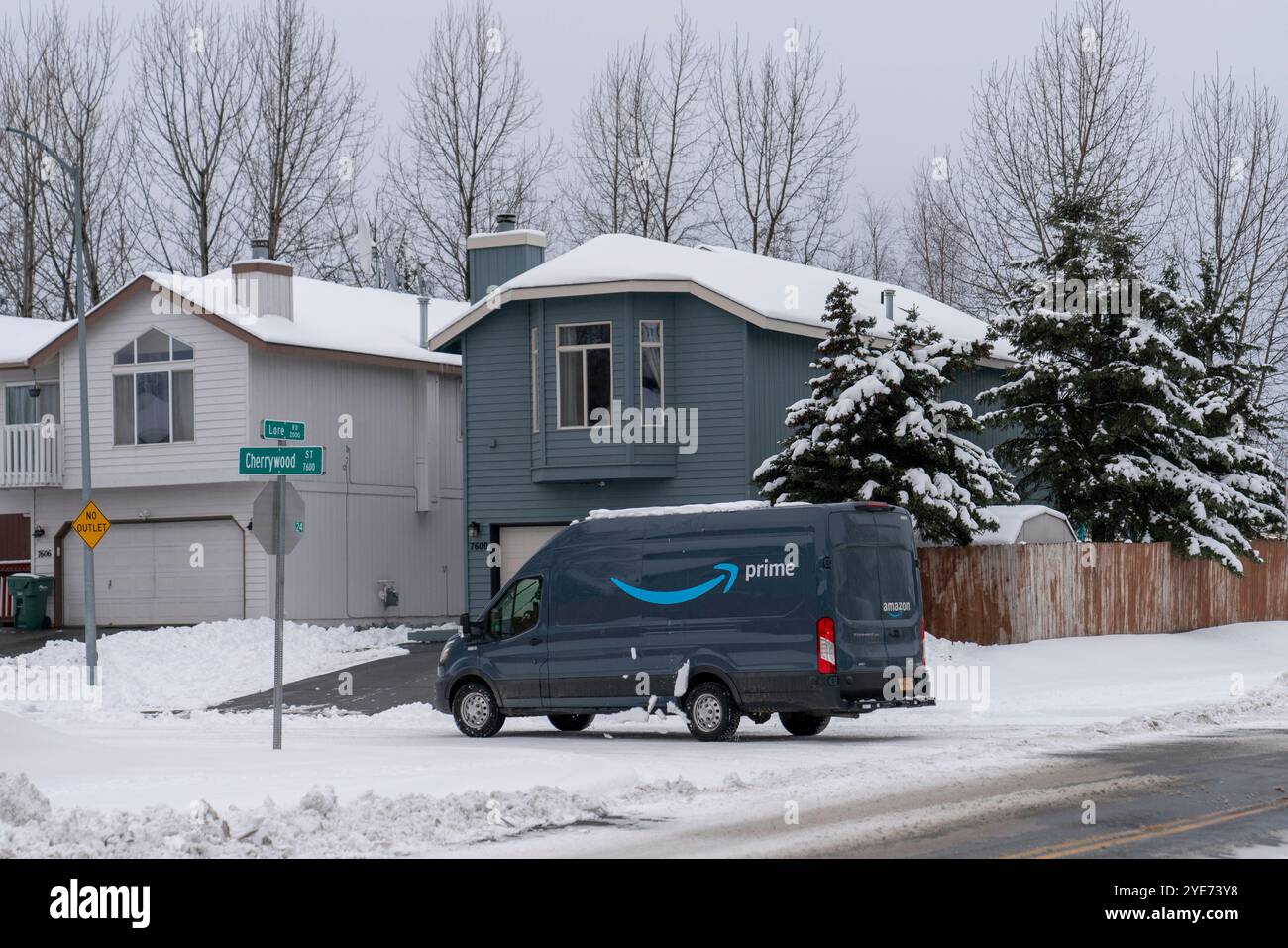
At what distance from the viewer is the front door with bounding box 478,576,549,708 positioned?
771 inches

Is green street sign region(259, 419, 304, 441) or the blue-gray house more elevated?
the blue-gray house

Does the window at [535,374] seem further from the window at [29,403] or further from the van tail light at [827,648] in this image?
the van tail light at [827,648]

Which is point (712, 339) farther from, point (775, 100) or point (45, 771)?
point (775, 100)

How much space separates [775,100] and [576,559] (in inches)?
1429

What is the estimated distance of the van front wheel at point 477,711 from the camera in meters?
19.9

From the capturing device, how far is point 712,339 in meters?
31.2

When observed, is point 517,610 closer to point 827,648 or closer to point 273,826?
point 827,648

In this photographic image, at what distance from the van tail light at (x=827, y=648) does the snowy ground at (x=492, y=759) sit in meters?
0.79

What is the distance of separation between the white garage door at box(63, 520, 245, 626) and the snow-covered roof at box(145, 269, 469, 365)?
4183mm

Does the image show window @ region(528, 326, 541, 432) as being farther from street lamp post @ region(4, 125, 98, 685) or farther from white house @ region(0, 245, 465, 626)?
street lamp post @ region(4, 125, 98, 685)

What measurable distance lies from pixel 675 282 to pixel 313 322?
9717 mm

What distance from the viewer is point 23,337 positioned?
4144cm

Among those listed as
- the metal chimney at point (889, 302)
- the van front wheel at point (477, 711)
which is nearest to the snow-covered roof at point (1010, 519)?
the metal chimney at point (889, 302)

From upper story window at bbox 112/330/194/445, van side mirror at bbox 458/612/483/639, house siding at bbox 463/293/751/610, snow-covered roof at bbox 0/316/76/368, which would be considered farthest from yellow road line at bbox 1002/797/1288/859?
snow-covered roof at bbox 0/316/76/368
